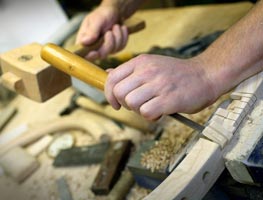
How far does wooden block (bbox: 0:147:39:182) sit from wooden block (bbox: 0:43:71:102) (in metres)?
0.18

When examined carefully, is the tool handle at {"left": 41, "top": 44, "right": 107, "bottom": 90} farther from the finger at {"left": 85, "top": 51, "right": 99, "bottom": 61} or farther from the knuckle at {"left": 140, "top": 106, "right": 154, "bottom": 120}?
the finger at {"left": 85, "top": 51, "right": 99, "bottom": 61}

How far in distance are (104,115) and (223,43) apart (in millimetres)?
415

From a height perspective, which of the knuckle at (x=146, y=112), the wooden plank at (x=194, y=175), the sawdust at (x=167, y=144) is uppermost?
the knuckle at (x=146, y=112)

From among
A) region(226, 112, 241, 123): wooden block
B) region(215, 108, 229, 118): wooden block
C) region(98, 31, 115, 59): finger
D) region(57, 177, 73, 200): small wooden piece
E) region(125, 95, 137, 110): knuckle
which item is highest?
region(125, 95, 137, 110): knuckle

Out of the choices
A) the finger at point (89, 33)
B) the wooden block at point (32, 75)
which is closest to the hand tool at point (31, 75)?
the wooden block at point (32, 75)

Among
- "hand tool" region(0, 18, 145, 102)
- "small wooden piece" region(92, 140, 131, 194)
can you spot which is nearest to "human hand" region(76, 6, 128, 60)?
"hand tool" region(0, 18, 145, 102)

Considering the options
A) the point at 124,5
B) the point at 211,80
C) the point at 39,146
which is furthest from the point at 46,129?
the point at 211,80

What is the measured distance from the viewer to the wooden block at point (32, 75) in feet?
2.45

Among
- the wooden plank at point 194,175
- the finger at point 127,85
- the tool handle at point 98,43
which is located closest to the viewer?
the wooden plank at point 194,175

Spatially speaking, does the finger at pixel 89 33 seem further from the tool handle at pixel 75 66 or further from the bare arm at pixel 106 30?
the tool handle at pixel 75 66

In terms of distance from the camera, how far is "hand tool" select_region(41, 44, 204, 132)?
63cm

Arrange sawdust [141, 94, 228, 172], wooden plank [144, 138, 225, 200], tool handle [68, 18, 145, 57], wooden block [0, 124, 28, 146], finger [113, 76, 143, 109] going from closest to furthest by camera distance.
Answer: wooden plank [144, 138, 225, 200] → finger [113, 76, 143, 109] → sawdust [141, 94, 228, 172] → tool handle [68, 18, 145, 57] → wooden block [0, 124, 28, 146]

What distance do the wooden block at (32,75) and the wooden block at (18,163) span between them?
0.18m

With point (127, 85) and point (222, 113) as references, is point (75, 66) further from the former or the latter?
point (222, 113)
